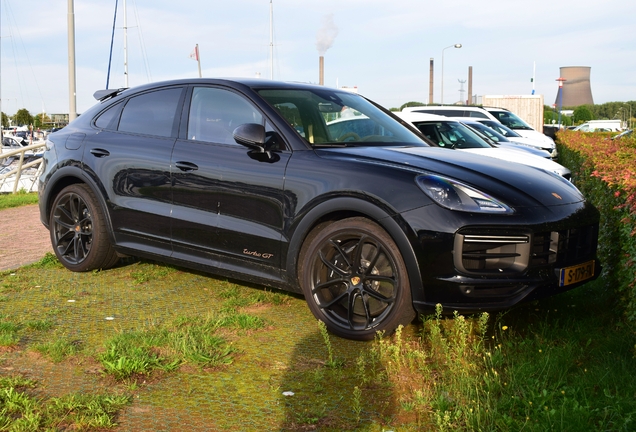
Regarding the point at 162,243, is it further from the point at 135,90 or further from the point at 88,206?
the point at 135,90

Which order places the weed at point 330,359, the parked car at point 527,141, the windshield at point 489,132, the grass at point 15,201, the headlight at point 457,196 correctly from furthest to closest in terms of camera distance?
1. the parked car at point 527,141
2. the windshield at point 489,132
3. the grass at point 15,201
4. the headlight at point 457,196
5. the weed at point 330,359

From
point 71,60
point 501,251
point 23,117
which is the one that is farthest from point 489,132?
point 23,117

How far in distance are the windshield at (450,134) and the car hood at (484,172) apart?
657 cm

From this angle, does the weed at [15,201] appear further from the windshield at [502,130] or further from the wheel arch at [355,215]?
the windshield at [502,130]

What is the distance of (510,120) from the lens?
24.5 metres

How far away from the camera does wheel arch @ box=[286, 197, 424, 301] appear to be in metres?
4.28

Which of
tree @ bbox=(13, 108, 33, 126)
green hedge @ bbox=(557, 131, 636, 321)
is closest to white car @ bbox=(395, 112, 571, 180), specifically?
green hedge @ bbox=(557, 131, 636, 321)

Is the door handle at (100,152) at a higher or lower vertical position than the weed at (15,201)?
higher

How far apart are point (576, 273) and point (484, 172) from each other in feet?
2.74

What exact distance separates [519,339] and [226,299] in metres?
2.33

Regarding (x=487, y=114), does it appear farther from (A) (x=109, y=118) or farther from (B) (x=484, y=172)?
(B) (x=484, y=172)

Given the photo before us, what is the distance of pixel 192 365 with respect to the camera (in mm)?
4184

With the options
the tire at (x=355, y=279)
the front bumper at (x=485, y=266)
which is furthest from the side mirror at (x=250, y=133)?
the front bumper at (x=485, y=266)

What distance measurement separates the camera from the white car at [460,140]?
1159cm
